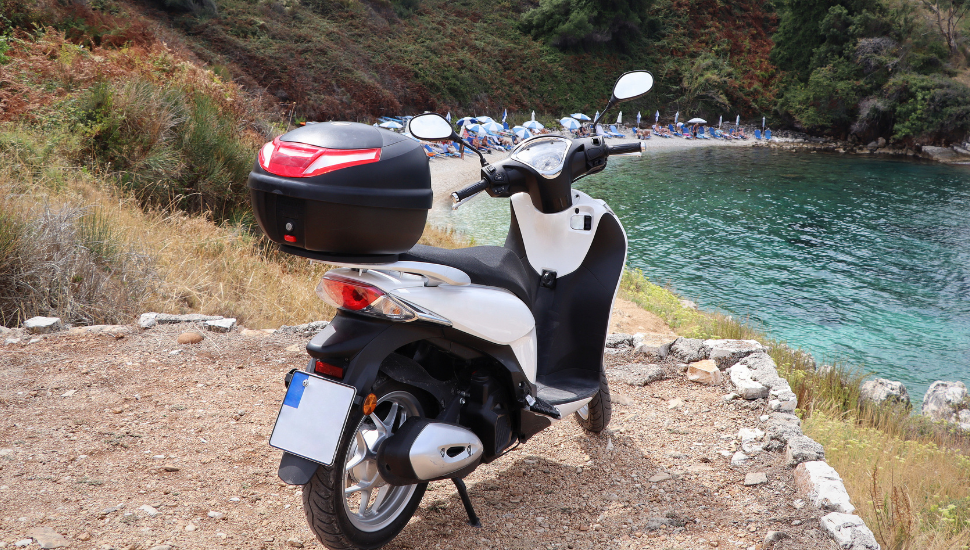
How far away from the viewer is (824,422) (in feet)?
12.3

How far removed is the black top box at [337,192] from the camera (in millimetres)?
1626

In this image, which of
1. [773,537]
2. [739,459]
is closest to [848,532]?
[773,537]

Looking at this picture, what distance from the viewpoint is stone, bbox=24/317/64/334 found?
375 centimetres

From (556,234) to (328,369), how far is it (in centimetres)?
139

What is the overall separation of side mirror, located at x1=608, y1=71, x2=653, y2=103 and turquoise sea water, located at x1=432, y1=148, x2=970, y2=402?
20.7 feet

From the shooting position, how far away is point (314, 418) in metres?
1.72

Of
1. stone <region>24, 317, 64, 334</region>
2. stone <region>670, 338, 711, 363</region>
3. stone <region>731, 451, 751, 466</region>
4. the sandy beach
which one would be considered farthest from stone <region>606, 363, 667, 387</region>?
the sandy beach

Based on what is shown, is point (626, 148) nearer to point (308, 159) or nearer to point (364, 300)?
point (364, 300)

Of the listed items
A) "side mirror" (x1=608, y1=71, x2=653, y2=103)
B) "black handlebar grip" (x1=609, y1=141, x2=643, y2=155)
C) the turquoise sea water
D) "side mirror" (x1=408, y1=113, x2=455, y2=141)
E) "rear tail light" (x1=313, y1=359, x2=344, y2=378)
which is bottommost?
the turquoise sea water

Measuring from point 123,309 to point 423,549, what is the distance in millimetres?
3028

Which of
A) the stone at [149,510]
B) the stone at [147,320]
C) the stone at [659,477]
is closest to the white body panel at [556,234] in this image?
the stone at [659,477]

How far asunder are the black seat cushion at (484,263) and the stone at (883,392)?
4.75 m

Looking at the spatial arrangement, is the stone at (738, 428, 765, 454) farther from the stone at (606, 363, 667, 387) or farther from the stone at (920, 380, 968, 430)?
the stone at (920, 380, 968, 430)

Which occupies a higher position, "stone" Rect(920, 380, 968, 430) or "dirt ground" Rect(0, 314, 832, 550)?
"dirt ground" Rect(0, 314, 832, 550)
